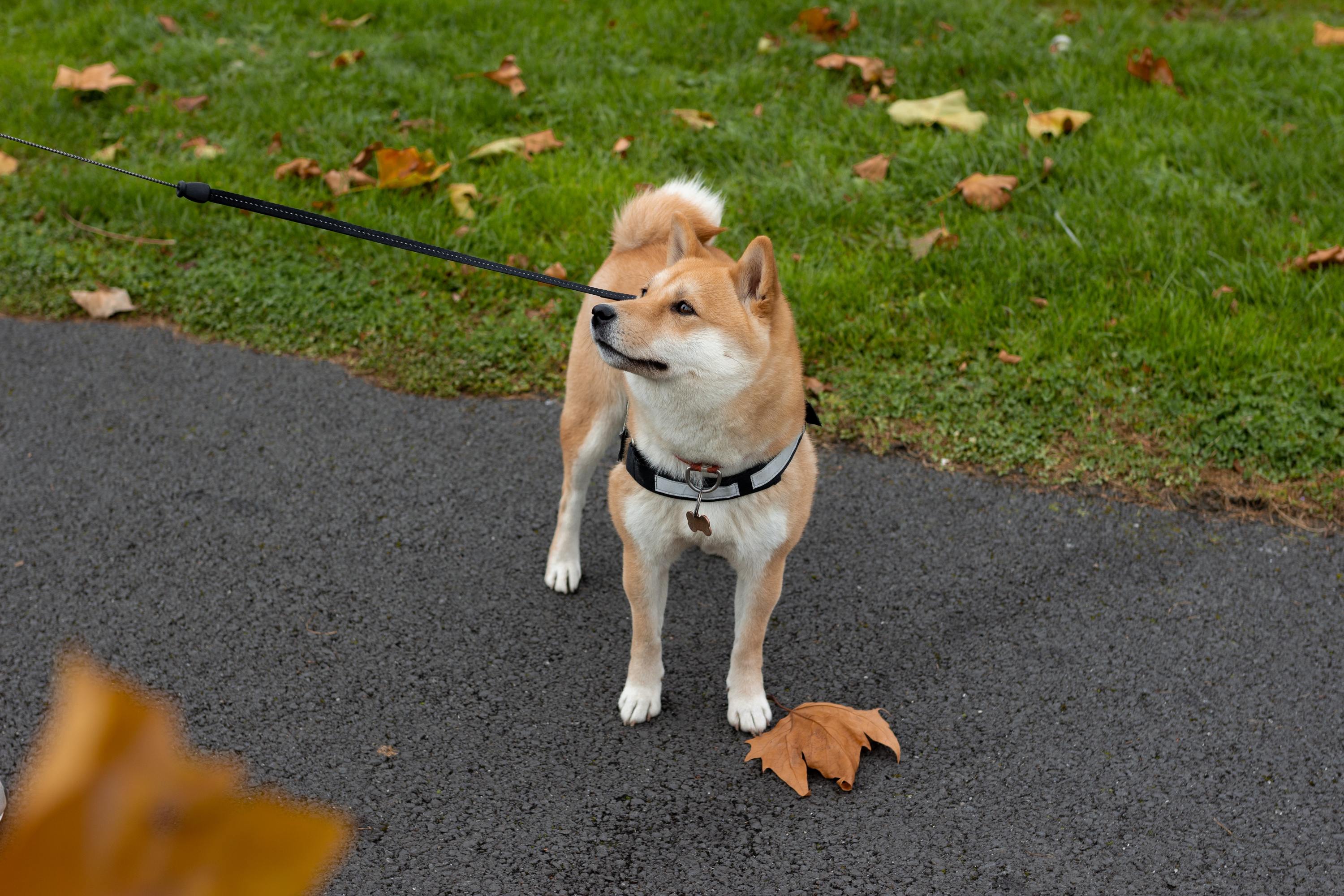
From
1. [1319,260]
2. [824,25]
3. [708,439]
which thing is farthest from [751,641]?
[824,25]

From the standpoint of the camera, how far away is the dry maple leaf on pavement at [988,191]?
17.0ft

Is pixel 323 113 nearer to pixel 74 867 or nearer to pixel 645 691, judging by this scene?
pixel 645 691

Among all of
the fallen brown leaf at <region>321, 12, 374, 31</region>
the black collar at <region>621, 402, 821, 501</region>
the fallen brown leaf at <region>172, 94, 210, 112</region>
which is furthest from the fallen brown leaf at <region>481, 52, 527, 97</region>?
the black collar at <region>621, 402, 821, 501</region>

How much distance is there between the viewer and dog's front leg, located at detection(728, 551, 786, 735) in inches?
111

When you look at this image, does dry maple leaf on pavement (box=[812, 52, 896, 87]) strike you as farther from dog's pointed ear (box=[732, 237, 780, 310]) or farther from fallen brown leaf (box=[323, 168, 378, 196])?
dog's pointed ear (box=[732, 237, 780, 310])

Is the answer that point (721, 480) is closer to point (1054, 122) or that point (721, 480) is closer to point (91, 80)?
point (1054, 122)

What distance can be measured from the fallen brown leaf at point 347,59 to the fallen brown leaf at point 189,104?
0.85m

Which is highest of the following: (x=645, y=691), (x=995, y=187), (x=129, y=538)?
(x=995, y=187)

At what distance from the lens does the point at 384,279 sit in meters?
5.11

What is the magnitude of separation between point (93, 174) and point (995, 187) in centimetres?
506

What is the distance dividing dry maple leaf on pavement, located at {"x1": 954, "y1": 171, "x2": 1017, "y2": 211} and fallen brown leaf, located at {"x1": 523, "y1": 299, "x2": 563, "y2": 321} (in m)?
2.28

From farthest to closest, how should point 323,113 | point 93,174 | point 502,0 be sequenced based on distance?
point 502,0
point 323,113
point 93,174

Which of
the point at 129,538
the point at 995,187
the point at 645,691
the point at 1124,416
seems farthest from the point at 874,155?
the point at 129,538

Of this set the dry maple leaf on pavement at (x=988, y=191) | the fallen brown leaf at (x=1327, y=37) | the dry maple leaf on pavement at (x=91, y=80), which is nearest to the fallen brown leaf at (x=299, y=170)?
the dry maple leaf on pavement at (x=91, y=80)
